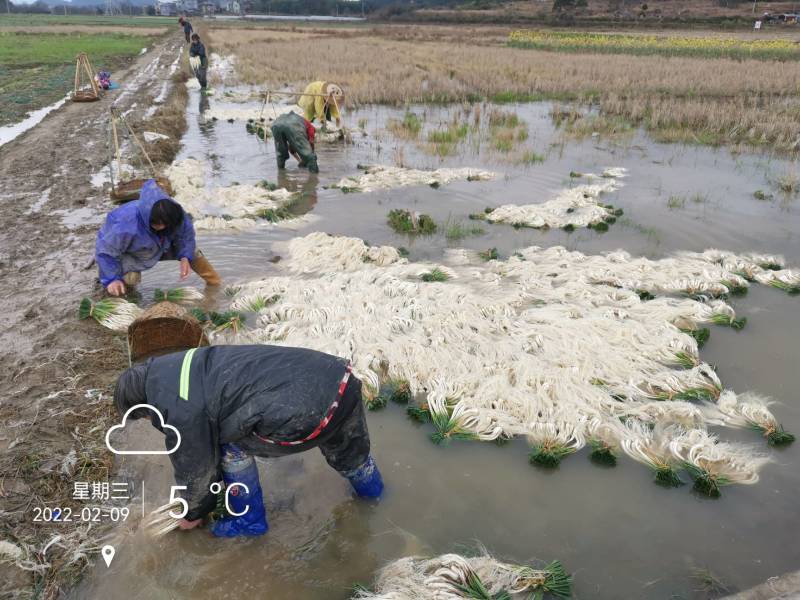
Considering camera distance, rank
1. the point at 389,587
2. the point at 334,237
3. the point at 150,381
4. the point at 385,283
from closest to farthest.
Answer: the point at 150,381, the point at 389,587, the point at 385,283, the point at 334,237

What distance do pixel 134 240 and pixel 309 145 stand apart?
5.63 meters

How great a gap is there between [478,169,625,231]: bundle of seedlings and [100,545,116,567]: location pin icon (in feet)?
22.7

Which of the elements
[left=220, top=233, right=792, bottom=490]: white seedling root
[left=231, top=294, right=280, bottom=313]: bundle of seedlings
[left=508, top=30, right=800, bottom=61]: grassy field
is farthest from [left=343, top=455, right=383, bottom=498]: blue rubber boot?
[left=508, top=30, right=800, bottom=61]: grassy field

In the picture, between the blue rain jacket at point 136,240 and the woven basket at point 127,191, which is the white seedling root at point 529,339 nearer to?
the blue rain jacket at point 136,240

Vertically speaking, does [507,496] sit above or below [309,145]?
below

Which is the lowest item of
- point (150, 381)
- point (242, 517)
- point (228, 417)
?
point (242, 517)

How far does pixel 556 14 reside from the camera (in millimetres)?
63844

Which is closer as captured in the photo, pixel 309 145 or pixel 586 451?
pixel 586 451

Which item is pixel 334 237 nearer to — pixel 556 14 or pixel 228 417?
pixel 228 417

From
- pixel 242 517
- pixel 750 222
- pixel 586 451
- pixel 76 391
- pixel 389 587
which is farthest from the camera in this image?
pixel 750 222

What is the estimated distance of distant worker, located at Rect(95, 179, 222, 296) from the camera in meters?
5.33

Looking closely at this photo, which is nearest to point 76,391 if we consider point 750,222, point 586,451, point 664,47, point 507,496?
point 507,496

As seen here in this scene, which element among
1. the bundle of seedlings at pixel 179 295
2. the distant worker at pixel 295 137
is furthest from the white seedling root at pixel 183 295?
the distant worker at pixel 295 137

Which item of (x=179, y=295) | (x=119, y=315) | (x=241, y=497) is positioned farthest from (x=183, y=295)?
(x=241, y=497)
